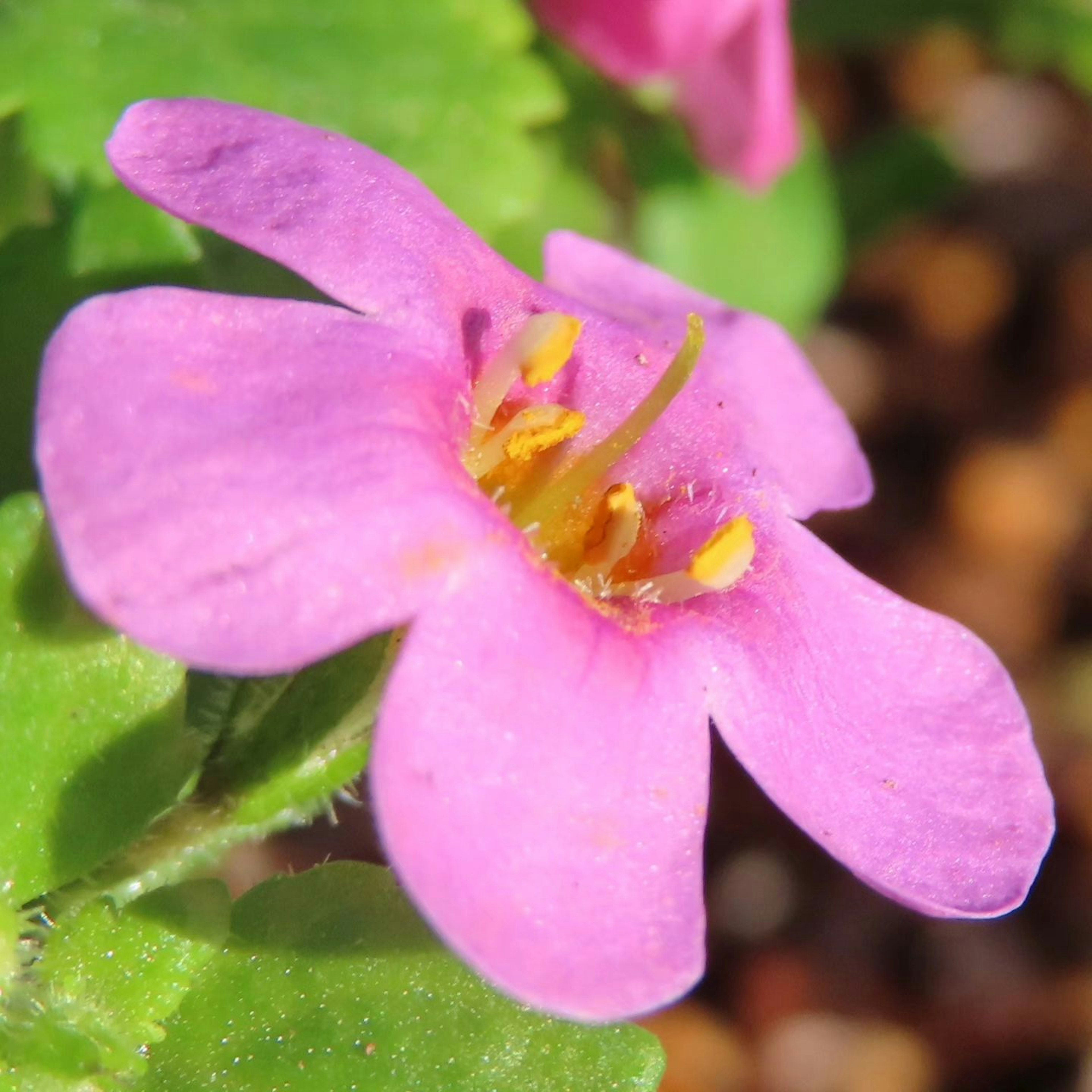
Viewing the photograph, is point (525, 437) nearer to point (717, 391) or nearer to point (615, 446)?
point (615, 446)

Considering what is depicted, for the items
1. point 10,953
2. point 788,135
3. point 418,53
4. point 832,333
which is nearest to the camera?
point 10,953

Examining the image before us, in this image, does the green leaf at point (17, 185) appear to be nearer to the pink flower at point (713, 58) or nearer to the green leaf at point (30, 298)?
the green leaf at point (30, 298)

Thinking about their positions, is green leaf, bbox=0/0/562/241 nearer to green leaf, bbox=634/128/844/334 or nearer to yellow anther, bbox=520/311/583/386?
yellow anther, bbox=520/311/583/386

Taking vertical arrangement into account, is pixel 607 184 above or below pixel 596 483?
below

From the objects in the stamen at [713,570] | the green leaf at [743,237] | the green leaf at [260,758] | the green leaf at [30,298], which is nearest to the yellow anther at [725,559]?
the stamen at [713,570]

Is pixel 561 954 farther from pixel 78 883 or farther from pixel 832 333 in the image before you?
pixel 832 333

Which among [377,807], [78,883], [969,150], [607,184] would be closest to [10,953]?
[78,883]

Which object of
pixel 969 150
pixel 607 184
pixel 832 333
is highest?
pixel 607 184

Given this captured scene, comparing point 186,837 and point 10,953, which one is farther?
point 186,837

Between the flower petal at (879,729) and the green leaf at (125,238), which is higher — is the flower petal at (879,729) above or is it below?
below
